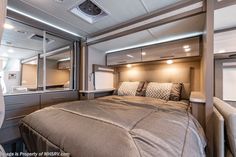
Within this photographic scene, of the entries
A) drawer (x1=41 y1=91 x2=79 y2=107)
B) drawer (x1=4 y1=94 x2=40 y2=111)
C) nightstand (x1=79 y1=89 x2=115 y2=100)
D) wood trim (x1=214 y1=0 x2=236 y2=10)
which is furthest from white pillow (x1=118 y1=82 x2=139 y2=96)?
wood trim (x1=214 y1=0 x2=236 y2=10)

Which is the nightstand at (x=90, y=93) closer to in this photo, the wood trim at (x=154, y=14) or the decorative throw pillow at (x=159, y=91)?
the decorative throw pillow at (x=159, y=91)

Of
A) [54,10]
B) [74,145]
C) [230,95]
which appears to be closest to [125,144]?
[74,145]

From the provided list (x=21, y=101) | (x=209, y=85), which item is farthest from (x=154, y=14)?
(x=21, y=101)

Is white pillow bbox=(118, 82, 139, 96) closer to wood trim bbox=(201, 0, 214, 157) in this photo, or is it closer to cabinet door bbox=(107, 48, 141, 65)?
cabinet door bbox=(107, 48, 141, 65)

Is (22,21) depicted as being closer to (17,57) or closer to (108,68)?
(17,57)

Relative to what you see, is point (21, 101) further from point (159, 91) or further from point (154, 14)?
point (154, 14)

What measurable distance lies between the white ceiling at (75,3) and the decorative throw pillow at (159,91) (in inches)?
51.8

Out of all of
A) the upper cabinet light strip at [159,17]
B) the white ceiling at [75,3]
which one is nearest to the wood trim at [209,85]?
the upper cabinet light strip at [159,17]

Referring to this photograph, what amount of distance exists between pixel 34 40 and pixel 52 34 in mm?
702

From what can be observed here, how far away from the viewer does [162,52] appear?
8.06 ft

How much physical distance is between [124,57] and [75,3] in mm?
1619

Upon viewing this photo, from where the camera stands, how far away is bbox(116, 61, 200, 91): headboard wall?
94.8 inches

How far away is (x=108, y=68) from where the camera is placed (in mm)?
3373

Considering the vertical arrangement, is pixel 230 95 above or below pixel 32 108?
above
